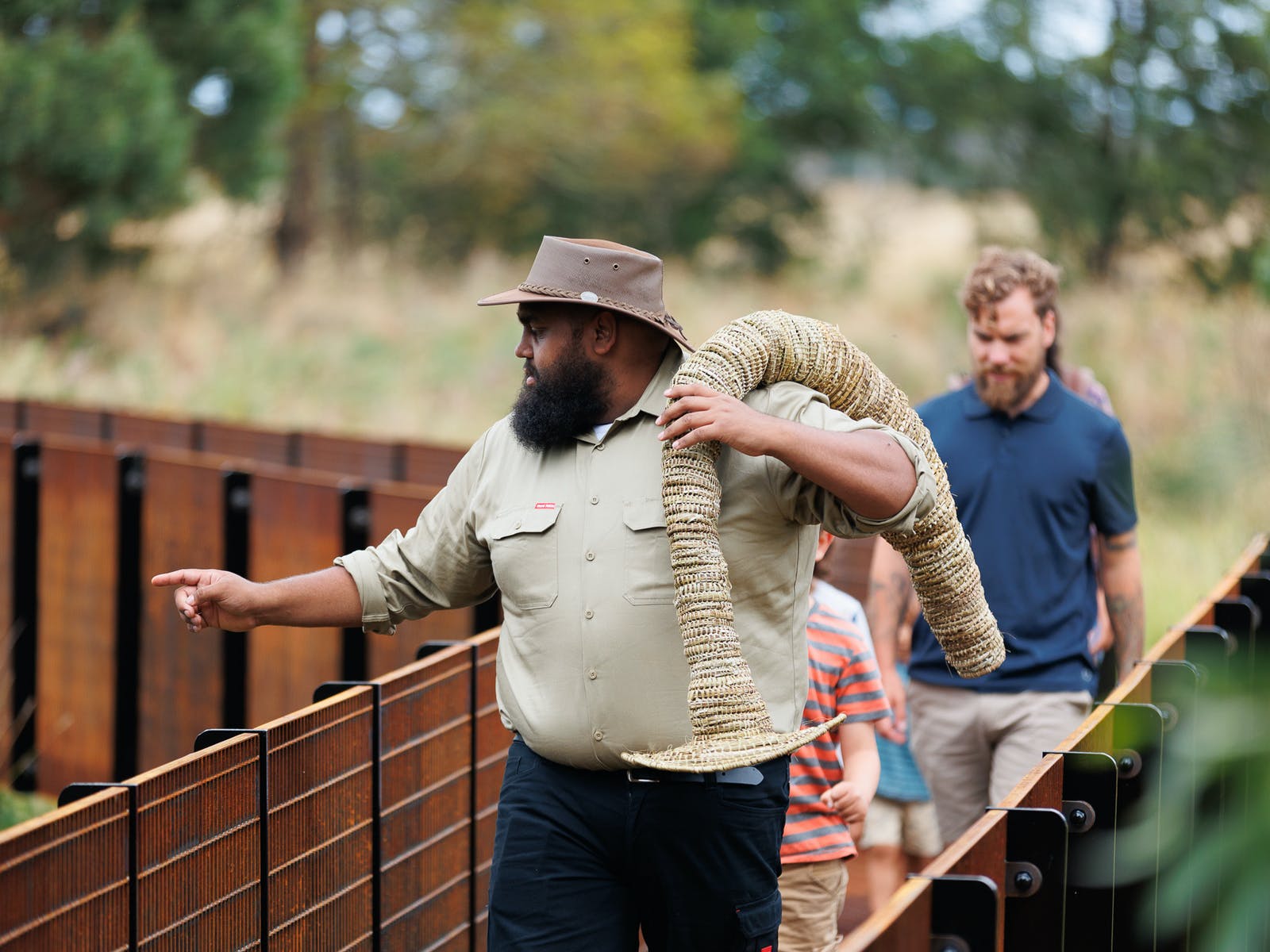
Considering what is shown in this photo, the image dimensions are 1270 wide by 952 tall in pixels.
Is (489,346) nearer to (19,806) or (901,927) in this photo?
(19,806)

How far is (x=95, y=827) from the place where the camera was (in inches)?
118

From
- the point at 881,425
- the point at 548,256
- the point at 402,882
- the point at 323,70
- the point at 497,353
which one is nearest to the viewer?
the point at 881,425

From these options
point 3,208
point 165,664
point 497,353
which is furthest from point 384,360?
point 165,664

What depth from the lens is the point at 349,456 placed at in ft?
29.6

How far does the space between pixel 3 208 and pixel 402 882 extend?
17045mm

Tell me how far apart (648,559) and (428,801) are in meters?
1.37

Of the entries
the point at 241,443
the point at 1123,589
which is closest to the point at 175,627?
the point at 241,443

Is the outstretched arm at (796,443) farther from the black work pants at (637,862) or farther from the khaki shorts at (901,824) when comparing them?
the khaki shorts at (901,824)

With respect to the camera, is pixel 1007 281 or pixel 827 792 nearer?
pixel 827 792

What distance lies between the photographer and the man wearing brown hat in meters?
3.35

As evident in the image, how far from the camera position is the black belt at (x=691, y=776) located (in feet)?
11.0

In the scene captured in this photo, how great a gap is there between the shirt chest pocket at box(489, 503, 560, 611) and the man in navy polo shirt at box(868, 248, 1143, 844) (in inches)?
75.6

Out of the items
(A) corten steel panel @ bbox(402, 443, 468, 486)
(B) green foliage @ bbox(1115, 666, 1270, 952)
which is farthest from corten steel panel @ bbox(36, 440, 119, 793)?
(B) green foliage @ bbox(1115, 666, 1270, 952)

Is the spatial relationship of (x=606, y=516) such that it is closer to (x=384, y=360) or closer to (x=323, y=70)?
(x=384, y=360)
